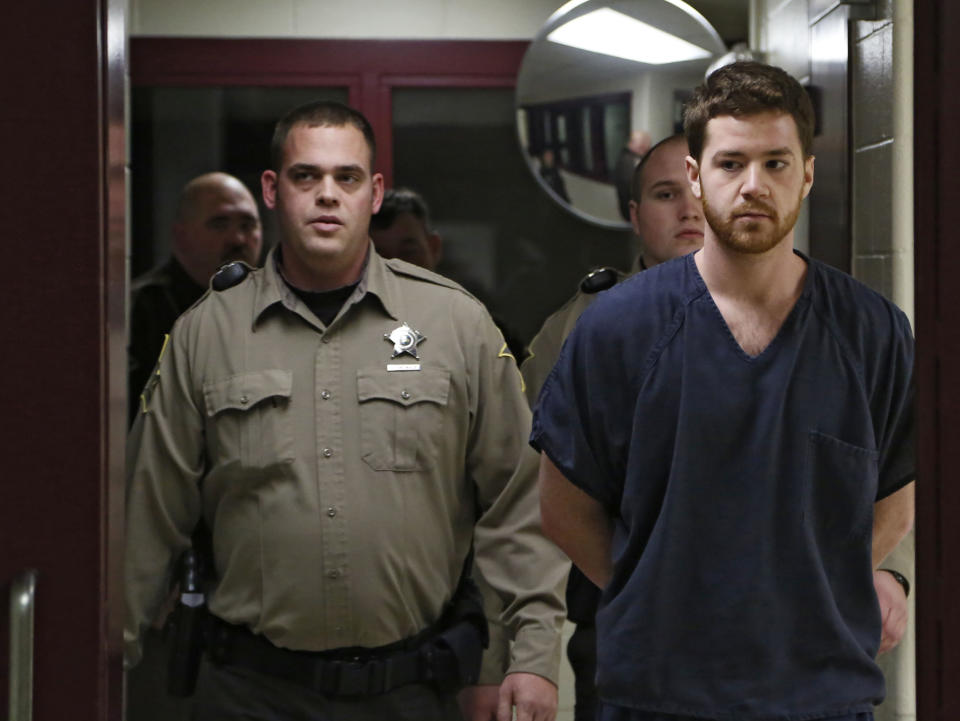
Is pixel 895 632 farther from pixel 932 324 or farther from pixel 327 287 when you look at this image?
pixel 327 287

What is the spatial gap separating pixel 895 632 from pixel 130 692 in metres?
1.63

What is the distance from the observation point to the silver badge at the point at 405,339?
6.04 feet

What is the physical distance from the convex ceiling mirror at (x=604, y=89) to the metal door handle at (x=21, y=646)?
6.88 ft

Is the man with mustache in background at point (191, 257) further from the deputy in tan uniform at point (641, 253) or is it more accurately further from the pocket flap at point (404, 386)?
the pocket flap at point (404, 386)

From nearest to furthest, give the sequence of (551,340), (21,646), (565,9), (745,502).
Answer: (21,646), (745,502), (551,340), (565,9)

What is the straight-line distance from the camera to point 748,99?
4.56 ft

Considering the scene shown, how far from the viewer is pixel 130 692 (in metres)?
2.70

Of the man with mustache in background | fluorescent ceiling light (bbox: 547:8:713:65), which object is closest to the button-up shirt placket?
the man with mustache in background

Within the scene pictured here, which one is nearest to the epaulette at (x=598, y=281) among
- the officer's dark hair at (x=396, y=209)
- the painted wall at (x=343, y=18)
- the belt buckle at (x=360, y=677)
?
the officer's dark hair at (x=396, y=209)

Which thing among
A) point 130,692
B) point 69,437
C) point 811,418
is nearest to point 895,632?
point 811,418

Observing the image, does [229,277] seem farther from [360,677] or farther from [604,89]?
[604,89]

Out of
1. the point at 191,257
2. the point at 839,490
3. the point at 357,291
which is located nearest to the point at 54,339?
the point at 839,490

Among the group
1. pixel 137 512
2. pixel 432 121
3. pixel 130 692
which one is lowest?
pixel 130 692

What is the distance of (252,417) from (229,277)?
25cm
